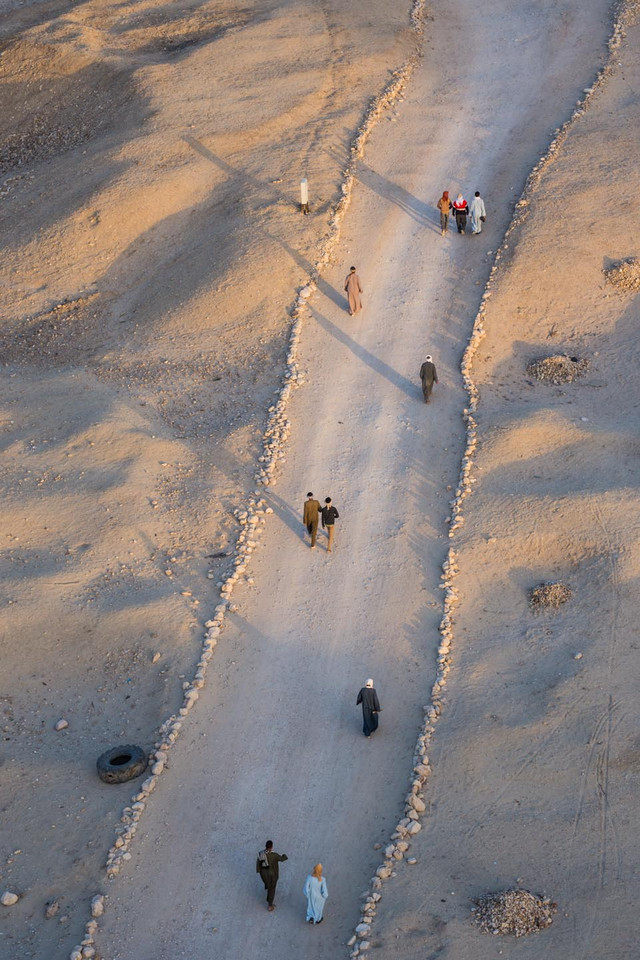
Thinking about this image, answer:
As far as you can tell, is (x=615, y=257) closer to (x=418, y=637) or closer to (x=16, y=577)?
(x=418, y=637)

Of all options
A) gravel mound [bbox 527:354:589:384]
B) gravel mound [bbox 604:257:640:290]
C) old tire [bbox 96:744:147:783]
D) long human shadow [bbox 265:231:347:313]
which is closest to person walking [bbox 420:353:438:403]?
gravel mound [bbox 527:354:589:384]

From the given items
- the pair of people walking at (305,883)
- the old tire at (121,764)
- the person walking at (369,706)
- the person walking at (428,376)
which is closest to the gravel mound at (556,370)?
the person walking at (428,376)

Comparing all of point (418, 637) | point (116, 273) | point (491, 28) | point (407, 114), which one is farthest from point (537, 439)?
point (491, 28)

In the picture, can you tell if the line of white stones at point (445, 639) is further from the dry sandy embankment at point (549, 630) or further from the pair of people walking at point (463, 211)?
the pair of people walking at point (463, 211)

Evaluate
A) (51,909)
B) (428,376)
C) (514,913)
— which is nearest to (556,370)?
(428,376)

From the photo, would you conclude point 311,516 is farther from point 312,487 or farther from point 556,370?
point 556,370

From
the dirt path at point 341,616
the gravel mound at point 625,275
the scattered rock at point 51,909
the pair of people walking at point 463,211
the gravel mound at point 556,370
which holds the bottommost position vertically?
the scattered rock at point 51,909
